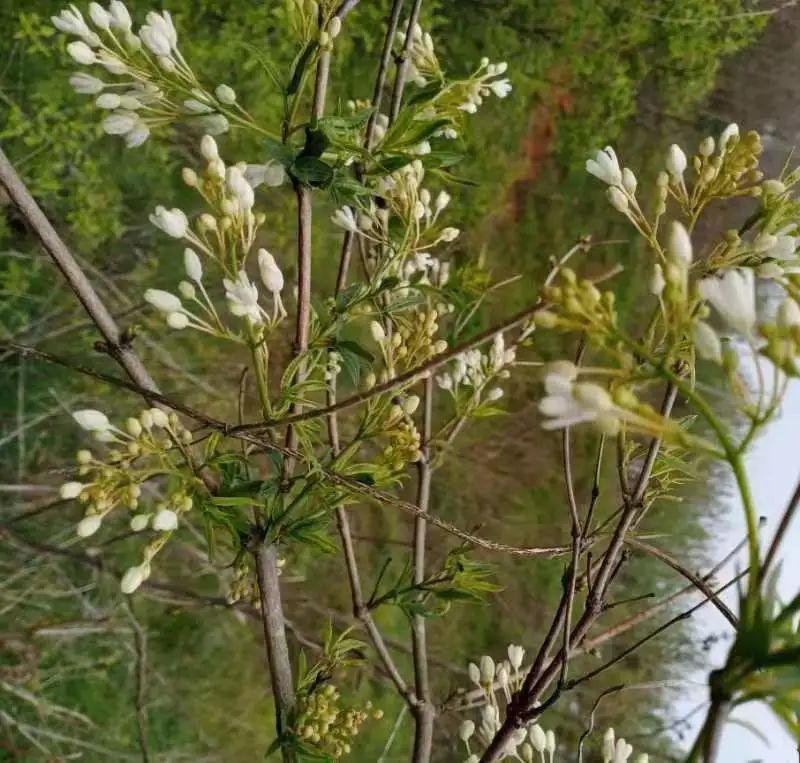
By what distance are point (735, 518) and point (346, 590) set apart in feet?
3.12

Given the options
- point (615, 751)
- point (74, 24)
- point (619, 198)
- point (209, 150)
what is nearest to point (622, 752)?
point (615, 751)

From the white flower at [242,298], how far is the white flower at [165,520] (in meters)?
0.14

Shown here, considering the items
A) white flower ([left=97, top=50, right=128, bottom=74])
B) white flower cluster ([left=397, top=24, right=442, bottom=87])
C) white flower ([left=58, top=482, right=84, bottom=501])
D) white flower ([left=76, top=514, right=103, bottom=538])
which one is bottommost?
white flower ([left=76, top=514, right=103, bottom=538])

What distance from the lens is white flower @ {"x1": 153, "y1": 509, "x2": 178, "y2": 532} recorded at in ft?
1.73

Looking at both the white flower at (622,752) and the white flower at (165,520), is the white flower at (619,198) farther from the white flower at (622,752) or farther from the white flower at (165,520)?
the white flower at (622,752)

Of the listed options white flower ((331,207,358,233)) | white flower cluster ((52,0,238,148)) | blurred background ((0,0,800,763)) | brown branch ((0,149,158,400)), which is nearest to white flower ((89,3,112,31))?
white flower cluster ((52,0,238,148))

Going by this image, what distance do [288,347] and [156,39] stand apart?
120 cm

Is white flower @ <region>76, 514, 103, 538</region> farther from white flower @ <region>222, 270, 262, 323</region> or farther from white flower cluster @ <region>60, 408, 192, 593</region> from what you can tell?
white flower @ <region>222, 270, 262, 323</region>

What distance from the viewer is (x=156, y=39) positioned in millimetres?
487

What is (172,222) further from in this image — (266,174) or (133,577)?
(133,577)

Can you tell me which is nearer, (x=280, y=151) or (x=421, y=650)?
(x=280, y=151)

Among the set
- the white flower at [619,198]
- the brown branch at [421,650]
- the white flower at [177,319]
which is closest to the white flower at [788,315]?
the white flower at [619,198]

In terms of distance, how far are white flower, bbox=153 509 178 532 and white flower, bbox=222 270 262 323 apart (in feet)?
0.44

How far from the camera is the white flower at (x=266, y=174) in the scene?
1.71 ft
